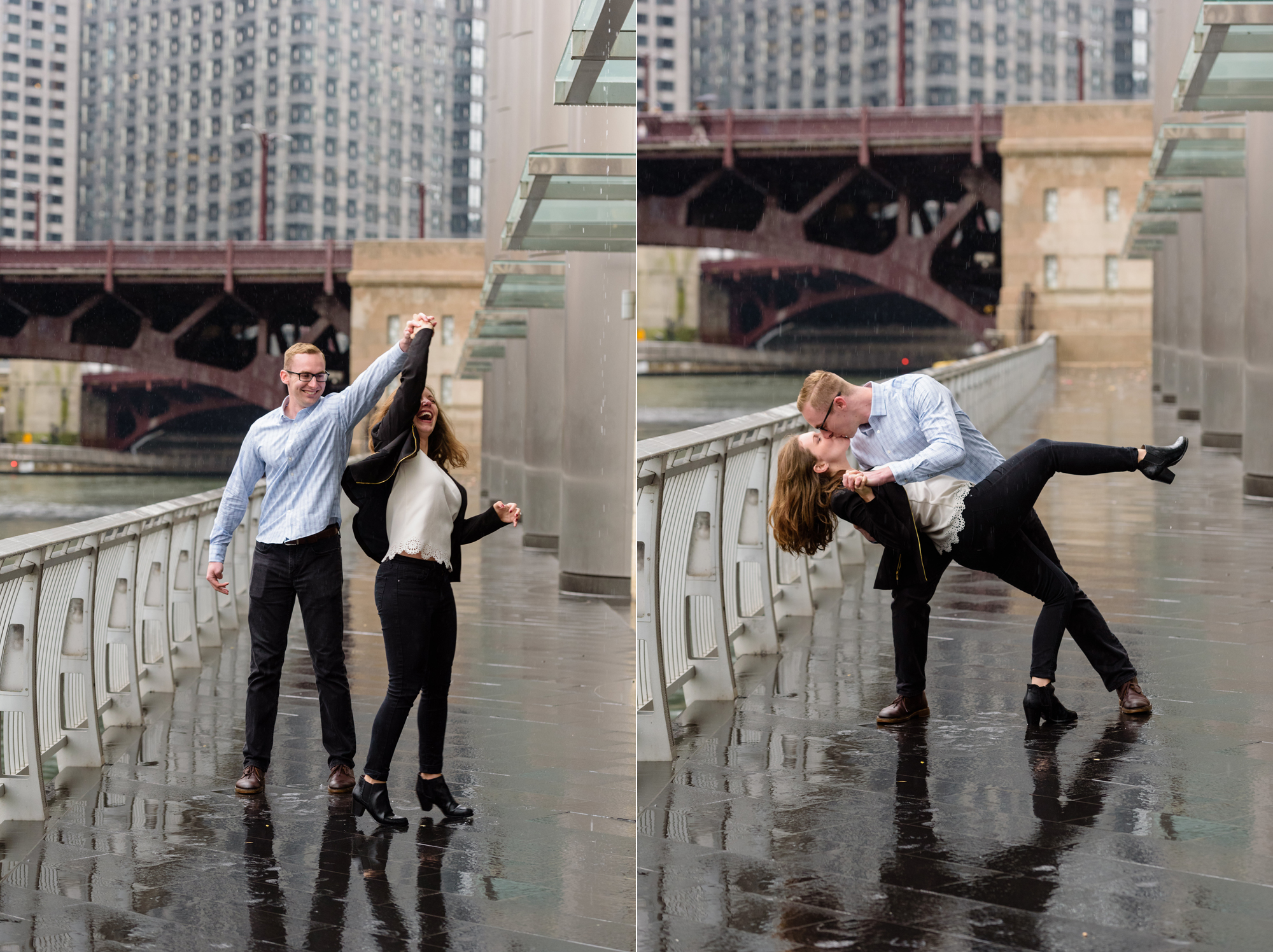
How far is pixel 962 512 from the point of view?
15.8ft

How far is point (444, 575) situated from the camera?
483 centimetres

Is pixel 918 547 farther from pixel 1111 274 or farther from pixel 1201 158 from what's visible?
pixel 1111 274

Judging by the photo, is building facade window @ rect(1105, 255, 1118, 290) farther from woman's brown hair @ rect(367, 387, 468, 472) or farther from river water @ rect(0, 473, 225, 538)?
woman's brown hair @ rect(367, 387, 468, 472)

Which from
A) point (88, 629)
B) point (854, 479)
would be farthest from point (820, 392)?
point (88, 629)

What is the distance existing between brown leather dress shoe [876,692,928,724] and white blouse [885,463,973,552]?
0.51 metres

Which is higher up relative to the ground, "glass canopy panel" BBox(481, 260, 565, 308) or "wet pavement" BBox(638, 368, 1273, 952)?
"glass canopy panel" BBox(481, 260, 565, 308)

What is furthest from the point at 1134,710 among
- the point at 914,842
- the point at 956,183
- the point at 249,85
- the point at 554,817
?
the point at 249,85

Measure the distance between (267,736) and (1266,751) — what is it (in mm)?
3149

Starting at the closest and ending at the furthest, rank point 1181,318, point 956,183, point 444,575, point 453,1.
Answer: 1. point 444,575
2. point 1181,318
3. point 956,183
4. point 453,1

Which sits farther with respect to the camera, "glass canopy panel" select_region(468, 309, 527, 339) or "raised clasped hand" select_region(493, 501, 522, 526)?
"glass canopy panel" select_region(468, 309, 527, 339)

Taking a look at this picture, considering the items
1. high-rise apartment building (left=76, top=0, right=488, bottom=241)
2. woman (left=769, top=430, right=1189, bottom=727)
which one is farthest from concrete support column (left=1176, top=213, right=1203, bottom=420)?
high-rise apartment building (left=76, top=0, right=488, bottom=241)

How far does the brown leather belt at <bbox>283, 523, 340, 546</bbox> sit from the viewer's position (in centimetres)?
525

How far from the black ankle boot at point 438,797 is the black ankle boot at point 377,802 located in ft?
0.30

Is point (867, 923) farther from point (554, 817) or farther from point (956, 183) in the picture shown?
point (956, 183)
